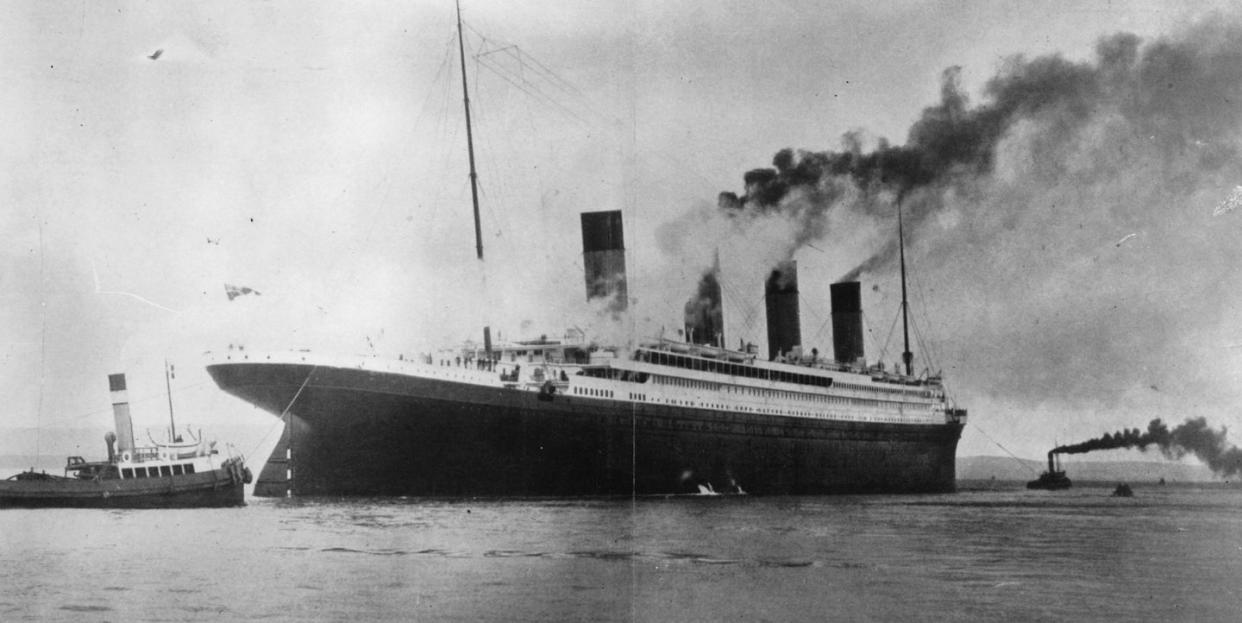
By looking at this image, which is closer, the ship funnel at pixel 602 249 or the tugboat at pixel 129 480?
the tugboat at pixel 129 480

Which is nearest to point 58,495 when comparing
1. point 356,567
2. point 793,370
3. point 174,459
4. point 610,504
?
point 174,459

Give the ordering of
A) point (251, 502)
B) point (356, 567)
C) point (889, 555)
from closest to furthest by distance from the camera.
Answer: point (356, 567), point (889, 555), point (251, 502)

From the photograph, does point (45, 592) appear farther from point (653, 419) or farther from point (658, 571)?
point (653, 419)

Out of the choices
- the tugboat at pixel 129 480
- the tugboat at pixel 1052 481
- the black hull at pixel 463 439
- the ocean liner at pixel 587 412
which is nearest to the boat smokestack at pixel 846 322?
the ocean liner at pixel 587 412

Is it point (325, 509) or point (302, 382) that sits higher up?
point (302, 382)

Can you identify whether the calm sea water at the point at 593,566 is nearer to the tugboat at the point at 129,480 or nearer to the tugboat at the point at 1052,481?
the tugboat at the point at 129,480

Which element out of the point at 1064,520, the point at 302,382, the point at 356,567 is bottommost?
the point at 1064,520

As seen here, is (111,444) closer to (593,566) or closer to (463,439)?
(463,439)
